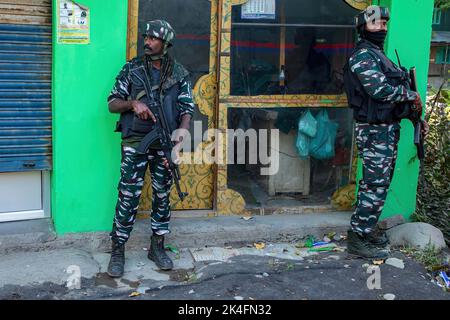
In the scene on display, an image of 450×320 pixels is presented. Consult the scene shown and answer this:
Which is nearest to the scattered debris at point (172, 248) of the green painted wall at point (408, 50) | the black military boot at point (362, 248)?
the black military boot at point (362, 248)

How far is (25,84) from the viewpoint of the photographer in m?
4.46

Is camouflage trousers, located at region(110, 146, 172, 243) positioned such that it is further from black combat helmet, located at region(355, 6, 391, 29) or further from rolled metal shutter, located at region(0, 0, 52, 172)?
black combat helmet, located at region(355, 6, 391, 29)

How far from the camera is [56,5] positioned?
14.2ft

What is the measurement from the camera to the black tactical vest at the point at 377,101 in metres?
4.48

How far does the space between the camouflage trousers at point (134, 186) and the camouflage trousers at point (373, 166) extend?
65.7 inches

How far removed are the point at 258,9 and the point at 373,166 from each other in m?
1.80

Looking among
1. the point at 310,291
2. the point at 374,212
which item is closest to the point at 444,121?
the point at 374,212

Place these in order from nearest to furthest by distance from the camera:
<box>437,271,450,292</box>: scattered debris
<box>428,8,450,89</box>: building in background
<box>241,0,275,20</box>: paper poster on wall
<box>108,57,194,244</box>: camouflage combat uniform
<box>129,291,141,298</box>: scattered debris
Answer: <box>129,291,141,298</box>: scattered debris → <box>108,57,194,244</box>: camouflage combat uniform → <box>437,271,450,292</box>: scattered debris → <box>241,0,275,20</box>: paper poster on wall → <box>428,8,450,89</box>: building in background

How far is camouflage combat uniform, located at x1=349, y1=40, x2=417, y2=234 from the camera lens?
14.4 ft

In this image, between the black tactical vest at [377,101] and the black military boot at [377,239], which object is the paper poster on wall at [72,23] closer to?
the black tactical vest at [377,101]

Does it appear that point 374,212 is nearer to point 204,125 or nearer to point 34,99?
point 204,125

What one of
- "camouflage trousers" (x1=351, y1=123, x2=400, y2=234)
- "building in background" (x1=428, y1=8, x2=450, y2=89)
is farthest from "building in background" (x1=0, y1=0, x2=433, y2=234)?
"building in background" (x1=428, y1=8, x2=450, y2=89)

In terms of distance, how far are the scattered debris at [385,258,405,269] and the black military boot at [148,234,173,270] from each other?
6.07 feet
